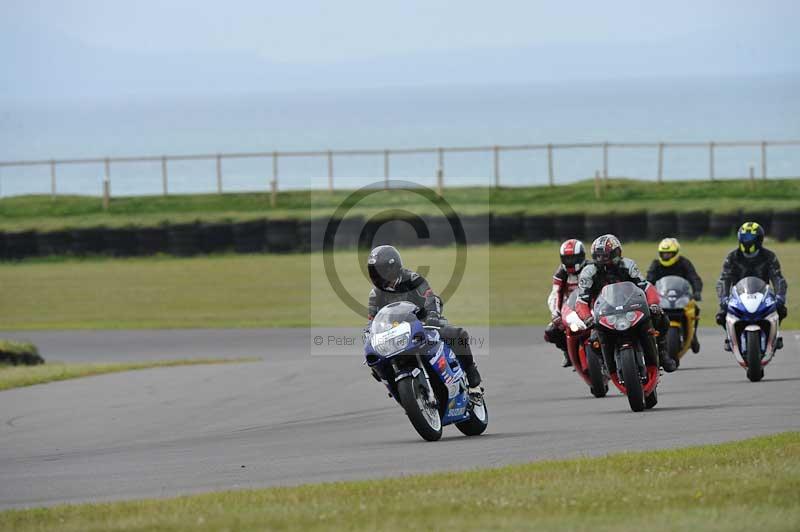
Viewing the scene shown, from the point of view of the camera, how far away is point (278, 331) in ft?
94.5

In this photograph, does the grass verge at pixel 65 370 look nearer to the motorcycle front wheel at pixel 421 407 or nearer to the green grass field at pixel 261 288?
the green grass field at pixel 261 288

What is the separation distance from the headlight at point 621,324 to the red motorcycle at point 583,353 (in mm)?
1443

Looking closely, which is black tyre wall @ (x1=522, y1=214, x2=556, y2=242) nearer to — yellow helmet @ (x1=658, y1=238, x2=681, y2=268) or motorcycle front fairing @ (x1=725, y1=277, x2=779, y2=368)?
yellow helmet @ (x1=658, y1=238, x2=681, y2=268)

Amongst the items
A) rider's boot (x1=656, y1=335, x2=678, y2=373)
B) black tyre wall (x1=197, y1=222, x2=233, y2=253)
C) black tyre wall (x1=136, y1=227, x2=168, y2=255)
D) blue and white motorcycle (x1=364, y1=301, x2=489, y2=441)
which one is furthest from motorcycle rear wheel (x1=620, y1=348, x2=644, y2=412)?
black tyre wall (x1=136, y1=227, x2=168, y2=255)

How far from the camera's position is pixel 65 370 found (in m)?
21.7

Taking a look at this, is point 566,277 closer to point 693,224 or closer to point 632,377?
point 632,377

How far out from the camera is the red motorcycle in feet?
51.2

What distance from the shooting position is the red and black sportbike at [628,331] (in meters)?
13.9

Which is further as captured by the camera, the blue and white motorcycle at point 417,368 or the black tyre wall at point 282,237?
the black tyre wall at point 282,237

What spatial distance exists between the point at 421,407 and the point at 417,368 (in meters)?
0.36

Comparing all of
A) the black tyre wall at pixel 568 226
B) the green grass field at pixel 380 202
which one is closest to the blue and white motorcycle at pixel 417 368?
the black tyre wall at pixel 568 226

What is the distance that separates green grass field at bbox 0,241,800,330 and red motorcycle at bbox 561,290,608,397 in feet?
38.3

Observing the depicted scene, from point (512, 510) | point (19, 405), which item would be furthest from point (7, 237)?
point (512, 510)

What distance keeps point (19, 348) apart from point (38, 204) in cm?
3819
